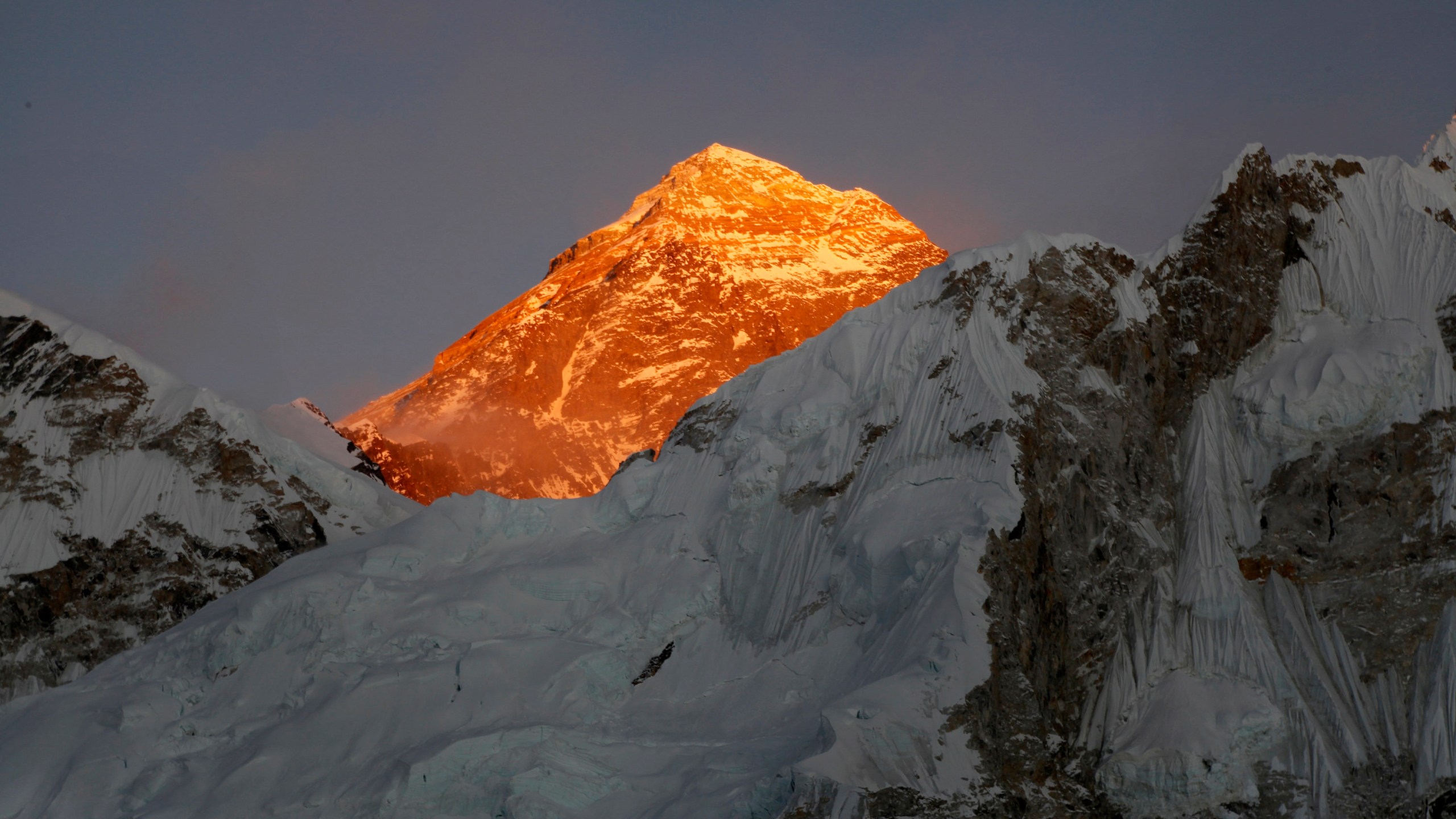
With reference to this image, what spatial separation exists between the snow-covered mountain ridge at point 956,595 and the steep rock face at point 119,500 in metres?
12.0

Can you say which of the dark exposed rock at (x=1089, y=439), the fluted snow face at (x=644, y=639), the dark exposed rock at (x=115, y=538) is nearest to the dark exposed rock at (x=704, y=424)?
the fluted snow face at (x=644, y=639)

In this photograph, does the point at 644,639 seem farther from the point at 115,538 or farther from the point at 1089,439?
the point at 115,538

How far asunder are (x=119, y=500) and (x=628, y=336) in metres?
59.9

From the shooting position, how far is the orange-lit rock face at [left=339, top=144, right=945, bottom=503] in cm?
14900

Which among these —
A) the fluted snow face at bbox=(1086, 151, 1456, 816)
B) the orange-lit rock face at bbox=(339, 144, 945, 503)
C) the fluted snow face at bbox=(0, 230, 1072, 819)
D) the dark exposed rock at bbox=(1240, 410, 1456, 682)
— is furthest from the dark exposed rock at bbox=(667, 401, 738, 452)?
the orange-lit rock face at bbox=(339, 144, 945, 503)

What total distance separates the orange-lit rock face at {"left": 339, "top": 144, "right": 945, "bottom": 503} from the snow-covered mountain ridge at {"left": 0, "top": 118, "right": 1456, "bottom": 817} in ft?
151

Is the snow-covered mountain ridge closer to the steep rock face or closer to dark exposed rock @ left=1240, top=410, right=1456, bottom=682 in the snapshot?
dark exposed rock @ left=1240, top=410, right=1456, bottom=682

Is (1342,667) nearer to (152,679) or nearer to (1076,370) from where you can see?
(1076,370)

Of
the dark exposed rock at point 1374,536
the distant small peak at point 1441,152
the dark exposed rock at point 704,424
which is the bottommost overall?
the dark exposed rock at point 1374,536

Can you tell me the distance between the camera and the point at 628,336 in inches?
6319

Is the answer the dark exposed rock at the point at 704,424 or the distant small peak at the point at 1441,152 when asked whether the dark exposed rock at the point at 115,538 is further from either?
the distant small peak at the point at 1441,152

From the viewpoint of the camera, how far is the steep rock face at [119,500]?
107250 millimetres

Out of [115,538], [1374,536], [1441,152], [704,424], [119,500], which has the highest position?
[1441,152]

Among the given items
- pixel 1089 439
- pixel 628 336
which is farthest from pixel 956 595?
pixel 628 336
